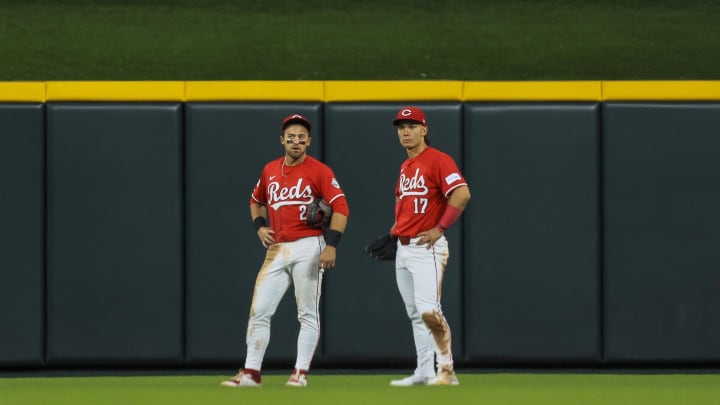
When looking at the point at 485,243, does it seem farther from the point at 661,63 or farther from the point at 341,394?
the point at 661,63

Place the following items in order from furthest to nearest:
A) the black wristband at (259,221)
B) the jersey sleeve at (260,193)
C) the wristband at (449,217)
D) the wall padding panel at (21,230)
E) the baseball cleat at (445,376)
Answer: the wall padding panel at (21,230)
the black wristband at (259,221)
the jersey sleeve at (260,193)
the baseball cleat at (445,376)
the wristband at (449,217)

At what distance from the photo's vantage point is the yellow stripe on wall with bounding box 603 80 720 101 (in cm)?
861

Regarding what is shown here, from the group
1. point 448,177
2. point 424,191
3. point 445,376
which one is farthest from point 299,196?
point 445,376

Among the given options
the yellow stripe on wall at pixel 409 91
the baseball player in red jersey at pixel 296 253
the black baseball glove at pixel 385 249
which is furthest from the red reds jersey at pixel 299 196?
the yellow stripe on wall at pixel 409 91

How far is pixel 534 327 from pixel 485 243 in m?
0.70

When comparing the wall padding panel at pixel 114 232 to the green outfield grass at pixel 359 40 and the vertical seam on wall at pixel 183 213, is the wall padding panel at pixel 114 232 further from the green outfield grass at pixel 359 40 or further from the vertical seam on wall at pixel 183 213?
the green outfield grass at pixel 359 40

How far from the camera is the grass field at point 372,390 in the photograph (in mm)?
6000

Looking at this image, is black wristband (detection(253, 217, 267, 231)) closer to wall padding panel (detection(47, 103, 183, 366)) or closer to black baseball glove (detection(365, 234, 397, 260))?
black baseball glove (detection(365, 234, 397, 260))

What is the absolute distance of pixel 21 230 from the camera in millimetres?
8586

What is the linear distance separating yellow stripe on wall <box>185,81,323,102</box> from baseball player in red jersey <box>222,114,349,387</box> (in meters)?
1.59

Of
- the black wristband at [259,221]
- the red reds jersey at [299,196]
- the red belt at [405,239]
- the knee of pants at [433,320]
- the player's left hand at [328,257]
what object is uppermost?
the red reds jersey at [299,196]

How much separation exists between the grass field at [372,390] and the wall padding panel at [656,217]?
0.55 m

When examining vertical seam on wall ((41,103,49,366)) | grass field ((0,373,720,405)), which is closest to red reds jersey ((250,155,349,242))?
grass field ((0,373,720,405))

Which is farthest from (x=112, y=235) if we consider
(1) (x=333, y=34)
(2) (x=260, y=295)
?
(1) (x=333, y=34)
